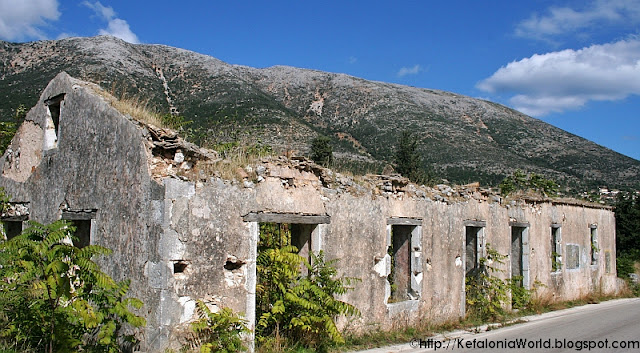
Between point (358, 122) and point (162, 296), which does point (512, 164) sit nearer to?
point (358, 122)

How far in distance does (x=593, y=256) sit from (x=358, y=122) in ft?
117

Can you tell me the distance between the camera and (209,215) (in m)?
7.31

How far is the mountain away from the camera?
36156mm

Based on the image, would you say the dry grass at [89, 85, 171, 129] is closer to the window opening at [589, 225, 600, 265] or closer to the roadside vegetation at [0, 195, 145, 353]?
the roadside vegetation at [0, 195, 145, 353]

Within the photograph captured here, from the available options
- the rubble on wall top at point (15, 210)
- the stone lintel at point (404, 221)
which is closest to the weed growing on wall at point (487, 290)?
the stone lintel at point (404, 221)

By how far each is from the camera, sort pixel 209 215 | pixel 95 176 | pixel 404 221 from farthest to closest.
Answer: pixel 404 221
pixel 95 176
pixel 209 215

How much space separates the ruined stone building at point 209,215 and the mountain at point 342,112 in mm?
17019

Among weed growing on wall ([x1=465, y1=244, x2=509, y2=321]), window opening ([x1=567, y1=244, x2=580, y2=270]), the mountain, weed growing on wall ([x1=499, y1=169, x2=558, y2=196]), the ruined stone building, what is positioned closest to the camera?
the ruined stone building

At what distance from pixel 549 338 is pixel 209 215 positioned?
23.2 ft

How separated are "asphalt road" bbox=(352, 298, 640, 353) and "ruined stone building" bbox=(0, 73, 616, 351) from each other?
999 mm

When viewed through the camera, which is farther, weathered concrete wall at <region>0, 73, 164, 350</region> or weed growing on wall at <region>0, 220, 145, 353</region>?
weathered concrete wall at <region>0, 73, 164, 350</region>

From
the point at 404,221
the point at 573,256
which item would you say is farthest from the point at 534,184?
the point at 404,221

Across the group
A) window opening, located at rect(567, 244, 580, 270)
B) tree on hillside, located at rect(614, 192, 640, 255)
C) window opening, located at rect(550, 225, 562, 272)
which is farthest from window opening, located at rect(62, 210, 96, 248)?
tree on hillside, located at rect(614, 192, 640, 255)

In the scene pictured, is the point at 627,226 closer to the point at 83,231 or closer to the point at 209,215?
the point at 209,215
